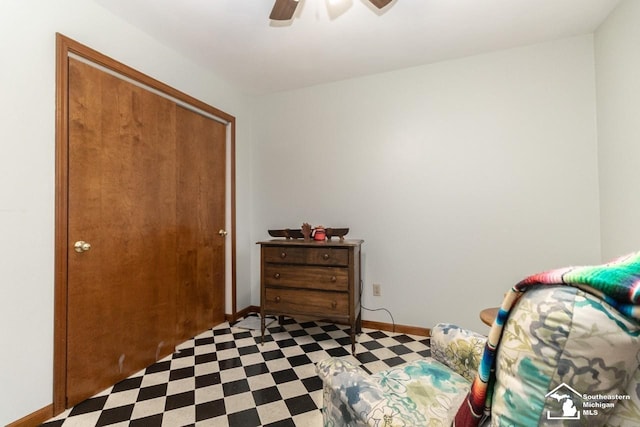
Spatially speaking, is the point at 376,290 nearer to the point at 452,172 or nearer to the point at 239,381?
the point at 452,172

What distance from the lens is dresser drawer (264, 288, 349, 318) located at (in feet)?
7.47

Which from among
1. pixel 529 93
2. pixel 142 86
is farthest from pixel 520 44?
pixel 142 86

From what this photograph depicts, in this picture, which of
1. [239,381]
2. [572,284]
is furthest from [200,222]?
[572,284]

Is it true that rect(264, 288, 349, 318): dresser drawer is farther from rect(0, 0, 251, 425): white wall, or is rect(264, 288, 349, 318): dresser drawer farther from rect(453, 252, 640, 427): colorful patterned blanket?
rect(453, 252, 640, 427): colorful patterned blanket

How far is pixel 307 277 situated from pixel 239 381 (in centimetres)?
87

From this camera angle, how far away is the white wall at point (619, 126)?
1.70 m

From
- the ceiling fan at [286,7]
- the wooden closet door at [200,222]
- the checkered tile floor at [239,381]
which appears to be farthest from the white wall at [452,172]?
the ceiling fan at [286,7]

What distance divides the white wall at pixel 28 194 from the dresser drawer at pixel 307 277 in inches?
55.4

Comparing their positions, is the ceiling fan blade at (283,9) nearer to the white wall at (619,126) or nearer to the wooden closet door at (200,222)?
the wooden closet door at (200,222)

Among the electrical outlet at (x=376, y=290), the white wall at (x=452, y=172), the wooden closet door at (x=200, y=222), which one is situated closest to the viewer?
the white wall at (x=452, y=172)

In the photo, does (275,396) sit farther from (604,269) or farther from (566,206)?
(566,206)

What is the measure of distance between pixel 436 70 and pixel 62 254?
3.04 m

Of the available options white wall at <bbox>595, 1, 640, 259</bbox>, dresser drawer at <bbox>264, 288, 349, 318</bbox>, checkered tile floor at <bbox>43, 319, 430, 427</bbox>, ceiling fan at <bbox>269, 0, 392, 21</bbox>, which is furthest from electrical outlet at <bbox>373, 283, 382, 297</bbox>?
ceiling fan at <bbox>269, 0, 392, 21</bbox>

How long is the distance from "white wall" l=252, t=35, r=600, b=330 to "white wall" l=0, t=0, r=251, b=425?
187 cm
